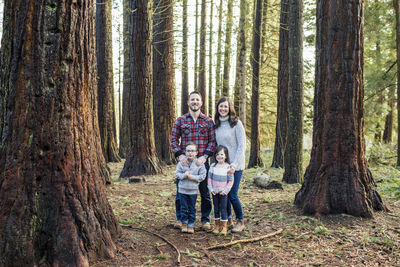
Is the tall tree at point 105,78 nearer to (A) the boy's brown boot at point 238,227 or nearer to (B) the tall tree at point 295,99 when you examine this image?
(B) the tall tree at point 295,99

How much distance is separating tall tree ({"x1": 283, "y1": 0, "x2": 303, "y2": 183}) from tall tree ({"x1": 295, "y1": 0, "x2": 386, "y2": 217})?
11.9ft

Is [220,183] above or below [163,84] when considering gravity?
below

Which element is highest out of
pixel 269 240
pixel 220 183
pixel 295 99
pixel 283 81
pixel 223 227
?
pixel 283 81

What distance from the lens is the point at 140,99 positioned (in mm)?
10703

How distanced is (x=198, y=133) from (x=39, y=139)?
8.24 feet

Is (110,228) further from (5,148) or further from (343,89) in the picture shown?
(343,89)

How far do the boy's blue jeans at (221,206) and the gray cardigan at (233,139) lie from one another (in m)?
0.52

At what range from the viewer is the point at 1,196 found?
362 cm

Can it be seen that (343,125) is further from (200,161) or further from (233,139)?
(200,161)

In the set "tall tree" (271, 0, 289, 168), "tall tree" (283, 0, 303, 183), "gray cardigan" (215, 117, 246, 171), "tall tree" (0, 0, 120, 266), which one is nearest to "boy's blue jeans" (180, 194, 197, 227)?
"gray cardigan" (215, 117, 246, 171)

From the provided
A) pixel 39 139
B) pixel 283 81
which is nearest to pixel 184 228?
pixel 39 139

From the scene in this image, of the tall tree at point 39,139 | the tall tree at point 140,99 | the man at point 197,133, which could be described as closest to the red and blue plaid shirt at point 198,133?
the man at point 197,133

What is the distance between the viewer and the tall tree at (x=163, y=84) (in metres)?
13.0

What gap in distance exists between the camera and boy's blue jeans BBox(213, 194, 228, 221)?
209 inches
